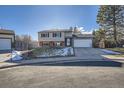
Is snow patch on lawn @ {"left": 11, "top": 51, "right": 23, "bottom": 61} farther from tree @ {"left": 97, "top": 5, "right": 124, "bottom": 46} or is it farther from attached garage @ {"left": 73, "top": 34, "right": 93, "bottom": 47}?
tree @ {"left": 97, "top": 5, "right": 124, "bottom": 46}

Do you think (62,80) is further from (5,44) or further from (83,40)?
(83,40)

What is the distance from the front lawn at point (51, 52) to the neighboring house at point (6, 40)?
74.0 inches

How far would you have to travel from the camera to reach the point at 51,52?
15.6 meters

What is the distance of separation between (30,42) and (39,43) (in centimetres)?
107

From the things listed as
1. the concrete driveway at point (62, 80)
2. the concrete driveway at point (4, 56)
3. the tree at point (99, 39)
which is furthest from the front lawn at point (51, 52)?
the concrete driveway at point (62, 80)

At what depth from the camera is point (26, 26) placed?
43.0 ft

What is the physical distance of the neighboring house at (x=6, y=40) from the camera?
49.4ft

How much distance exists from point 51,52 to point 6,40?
3715 millimetres

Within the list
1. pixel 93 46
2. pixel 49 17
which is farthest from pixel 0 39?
pixel 93 46

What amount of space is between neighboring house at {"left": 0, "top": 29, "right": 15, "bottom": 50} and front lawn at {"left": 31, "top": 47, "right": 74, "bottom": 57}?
188 centimetres

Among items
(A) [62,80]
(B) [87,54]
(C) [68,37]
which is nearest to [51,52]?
(B) [87,54]

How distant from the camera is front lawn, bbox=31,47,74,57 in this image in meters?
15.2

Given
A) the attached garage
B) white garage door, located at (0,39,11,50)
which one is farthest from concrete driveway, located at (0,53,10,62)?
the attached garage

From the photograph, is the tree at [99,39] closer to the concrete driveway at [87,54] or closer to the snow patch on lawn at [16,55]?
the concrete driveway at [87,54]
